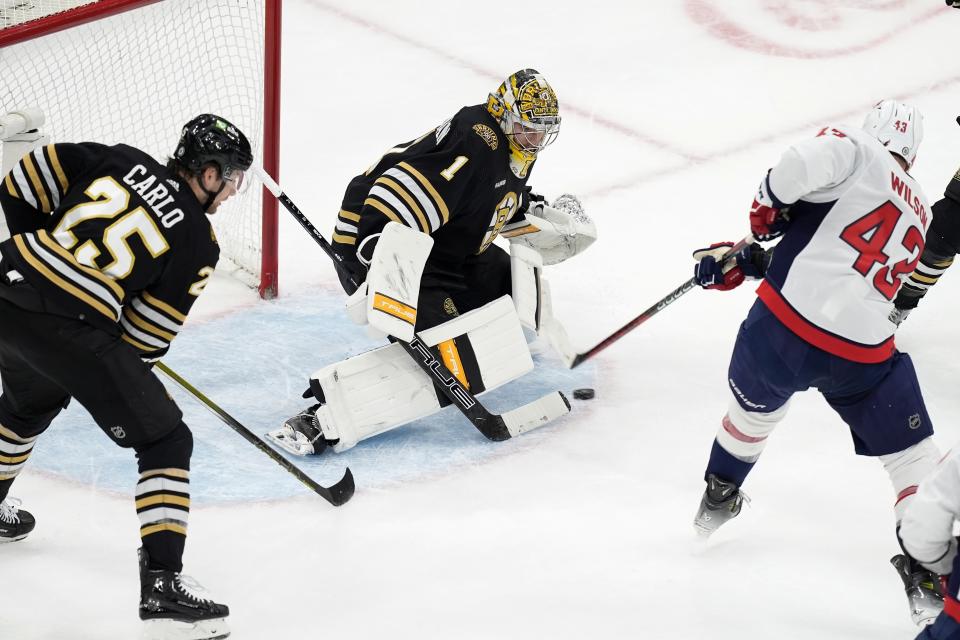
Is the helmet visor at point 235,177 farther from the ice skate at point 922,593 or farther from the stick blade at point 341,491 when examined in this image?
the ice skate at point 922,593

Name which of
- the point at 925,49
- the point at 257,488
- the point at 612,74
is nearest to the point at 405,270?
the point at 257,488

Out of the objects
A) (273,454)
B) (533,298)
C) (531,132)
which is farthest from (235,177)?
(533,298)

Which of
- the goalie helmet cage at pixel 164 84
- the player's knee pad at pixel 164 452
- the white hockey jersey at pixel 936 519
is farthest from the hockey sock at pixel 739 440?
the goalie helmet cage at pixel 164 84

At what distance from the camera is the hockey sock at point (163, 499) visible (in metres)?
2.52

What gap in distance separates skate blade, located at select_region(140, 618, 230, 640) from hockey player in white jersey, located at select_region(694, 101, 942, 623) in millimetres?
1239

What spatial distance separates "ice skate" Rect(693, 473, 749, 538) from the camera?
3.02m

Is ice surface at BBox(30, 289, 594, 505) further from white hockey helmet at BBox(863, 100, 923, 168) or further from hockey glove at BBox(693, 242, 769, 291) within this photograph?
white hockey helmet at BBox(863, 100, 923, 168)

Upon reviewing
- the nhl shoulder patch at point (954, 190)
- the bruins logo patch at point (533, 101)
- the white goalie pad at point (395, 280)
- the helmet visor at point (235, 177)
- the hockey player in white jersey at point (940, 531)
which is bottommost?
the nhl shoulder patch at point (954, 190)

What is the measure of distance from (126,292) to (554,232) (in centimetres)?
189

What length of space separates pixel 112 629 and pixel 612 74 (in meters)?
4.03

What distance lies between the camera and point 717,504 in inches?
119

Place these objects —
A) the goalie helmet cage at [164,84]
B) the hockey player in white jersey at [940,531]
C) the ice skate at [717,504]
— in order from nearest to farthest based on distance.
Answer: the hockey player in white jersey at [940,531] → the ice skate at [717,504] → the goalie helmet cage at [164,84]

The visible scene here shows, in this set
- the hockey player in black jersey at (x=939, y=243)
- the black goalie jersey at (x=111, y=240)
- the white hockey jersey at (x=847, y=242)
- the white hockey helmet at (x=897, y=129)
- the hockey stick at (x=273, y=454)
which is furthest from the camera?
the hockey player in black jersey at (x=939, y=243)

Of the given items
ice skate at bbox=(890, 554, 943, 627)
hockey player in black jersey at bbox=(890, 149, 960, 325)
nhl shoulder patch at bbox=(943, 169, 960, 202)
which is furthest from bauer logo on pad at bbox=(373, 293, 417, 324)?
nhl shoulder patch at bbox=(943, 169, 960, 202)
